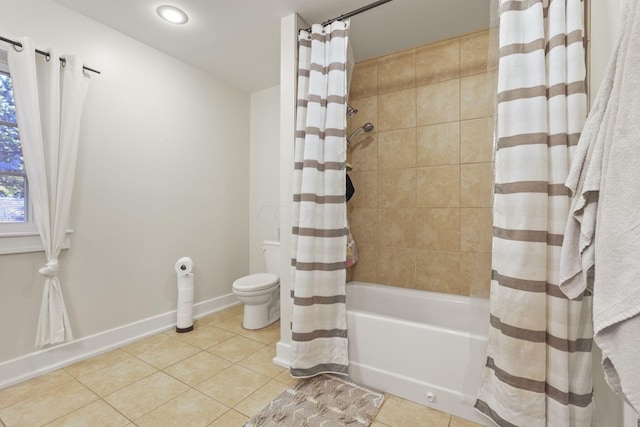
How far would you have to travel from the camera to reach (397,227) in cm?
235

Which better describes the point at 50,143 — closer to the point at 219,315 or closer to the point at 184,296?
the point at 184,296

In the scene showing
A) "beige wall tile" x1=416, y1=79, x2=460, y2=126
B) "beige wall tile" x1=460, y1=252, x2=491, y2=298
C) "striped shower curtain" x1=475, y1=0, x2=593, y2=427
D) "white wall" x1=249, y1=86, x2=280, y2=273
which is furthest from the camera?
"white wall" x1=249, y1=86, x2=280, y2=273

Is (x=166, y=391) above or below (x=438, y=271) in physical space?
below

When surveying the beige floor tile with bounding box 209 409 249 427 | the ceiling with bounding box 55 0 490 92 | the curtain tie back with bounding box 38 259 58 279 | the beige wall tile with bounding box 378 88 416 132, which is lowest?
the beige floor tile with bounding box 209 409 249 427

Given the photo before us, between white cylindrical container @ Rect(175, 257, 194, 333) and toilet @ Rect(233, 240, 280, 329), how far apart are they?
399mm

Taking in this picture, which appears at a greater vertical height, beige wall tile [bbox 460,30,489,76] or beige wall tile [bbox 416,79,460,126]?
beige wall tile [bbox 460,30,489,76]

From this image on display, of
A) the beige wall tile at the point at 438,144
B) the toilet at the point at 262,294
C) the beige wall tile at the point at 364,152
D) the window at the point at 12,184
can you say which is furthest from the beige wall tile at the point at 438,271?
the window at the point at 12,184

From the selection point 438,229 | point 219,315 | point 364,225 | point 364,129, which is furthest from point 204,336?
point 364,129

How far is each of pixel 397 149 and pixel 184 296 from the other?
7.17ft

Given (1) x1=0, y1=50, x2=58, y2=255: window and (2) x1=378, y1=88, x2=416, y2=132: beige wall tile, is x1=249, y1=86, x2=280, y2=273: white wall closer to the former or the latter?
(2) x1=378, y1=88, x2=416, y2=132: beige wall tile

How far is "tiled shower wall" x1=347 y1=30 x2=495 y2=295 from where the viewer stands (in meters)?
2.08

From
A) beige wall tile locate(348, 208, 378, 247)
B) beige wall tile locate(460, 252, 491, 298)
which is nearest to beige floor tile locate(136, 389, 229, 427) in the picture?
beige wall tile locate(460, 252, 491, 298)

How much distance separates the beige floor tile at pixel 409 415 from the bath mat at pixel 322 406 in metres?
0.05

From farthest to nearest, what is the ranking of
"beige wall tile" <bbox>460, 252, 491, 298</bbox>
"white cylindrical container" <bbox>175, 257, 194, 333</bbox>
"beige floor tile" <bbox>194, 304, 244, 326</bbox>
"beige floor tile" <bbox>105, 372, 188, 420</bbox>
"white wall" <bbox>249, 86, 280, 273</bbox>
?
1. "white wall" <bbox>249, 86, 280, 273</bbox>
2. "beige floor tile" <bbox>194, 304, 244, 326</bbox>
3. "white cylindrical container" <bbox>175, 257, 194, 333</bbox>
4. "beige floor tile" <bbox>105, 372, 188, 420</bbox>
5. "beige wall tile" <bbox>460, 252, 491, 298</bbox>
